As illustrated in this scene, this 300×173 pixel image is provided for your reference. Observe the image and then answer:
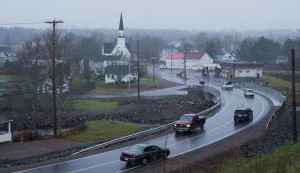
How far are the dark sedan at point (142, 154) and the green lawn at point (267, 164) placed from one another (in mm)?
2913

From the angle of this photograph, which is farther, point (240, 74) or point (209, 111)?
point (240, 74)

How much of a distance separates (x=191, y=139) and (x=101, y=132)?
8343 mm

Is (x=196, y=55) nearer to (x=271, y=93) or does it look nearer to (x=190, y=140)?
(x=271, y=93)

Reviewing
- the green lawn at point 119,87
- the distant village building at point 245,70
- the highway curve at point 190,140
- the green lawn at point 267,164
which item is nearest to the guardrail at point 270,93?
the highway curve at point 190,140

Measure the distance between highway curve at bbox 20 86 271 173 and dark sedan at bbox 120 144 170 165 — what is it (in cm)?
43

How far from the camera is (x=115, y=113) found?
45.1 m

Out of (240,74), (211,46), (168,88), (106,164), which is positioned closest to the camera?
(106,164)

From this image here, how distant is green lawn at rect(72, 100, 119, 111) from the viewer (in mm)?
48812

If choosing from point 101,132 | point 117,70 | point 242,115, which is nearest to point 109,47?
point 117,70

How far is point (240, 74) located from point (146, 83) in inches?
809

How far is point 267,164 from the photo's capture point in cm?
1372

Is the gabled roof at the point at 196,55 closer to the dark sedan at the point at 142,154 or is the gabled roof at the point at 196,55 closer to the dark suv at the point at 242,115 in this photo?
the dark suv at the point at 242,115

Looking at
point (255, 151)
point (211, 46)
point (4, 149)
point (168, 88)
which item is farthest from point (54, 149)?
point (211, 46)

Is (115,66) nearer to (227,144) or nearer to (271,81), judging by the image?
(271,81)
